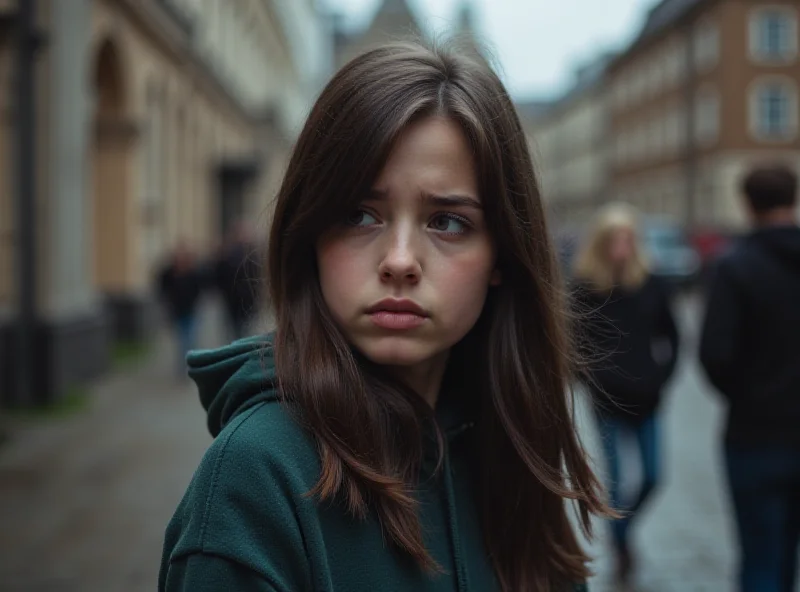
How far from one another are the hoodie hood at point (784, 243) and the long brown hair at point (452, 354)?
2.64 meters

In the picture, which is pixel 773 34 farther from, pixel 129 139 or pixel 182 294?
pixel 182 294

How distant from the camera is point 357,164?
4.48ft

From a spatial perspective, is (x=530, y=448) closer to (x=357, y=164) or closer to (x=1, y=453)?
(x=357, y=164)

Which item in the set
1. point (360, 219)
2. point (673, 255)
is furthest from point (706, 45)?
point (360, 219)

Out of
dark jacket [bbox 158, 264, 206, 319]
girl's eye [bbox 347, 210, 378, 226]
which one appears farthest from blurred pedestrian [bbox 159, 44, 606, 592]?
dark jacket [bbox 158, 264, 206, 319]

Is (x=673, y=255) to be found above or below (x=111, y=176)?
below

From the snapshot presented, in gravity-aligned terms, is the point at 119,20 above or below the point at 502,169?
above

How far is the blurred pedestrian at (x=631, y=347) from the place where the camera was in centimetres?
506

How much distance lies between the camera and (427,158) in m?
1.38

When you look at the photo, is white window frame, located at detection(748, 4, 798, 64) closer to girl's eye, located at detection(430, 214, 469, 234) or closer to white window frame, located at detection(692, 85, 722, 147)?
white window frame, located at detection(692, 85, 722, 147)

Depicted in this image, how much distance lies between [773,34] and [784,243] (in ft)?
140

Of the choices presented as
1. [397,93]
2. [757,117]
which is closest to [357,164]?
[397,93]

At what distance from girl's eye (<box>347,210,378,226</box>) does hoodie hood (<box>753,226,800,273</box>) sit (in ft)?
10.1

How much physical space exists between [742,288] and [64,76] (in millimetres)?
9136
